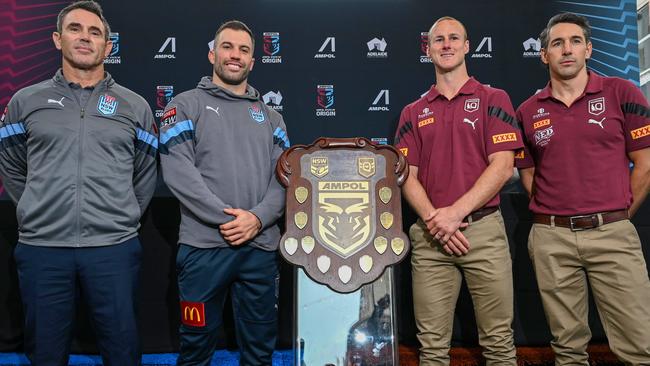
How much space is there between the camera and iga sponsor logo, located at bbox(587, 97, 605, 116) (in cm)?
200

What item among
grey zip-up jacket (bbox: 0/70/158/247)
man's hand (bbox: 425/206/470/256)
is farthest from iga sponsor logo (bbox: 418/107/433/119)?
grey zip-up jacket (bbox: 0/70/158/247)

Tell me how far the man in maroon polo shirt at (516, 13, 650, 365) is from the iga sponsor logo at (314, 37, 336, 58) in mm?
2111

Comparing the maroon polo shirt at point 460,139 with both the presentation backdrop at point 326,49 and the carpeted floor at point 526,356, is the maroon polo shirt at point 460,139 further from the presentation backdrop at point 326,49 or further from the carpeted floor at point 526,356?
the presentation backdrop at point 326,49

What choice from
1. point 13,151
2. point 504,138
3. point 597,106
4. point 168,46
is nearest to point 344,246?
point 504,138

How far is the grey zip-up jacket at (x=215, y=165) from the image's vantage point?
1.83 metres

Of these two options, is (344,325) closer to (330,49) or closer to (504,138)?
(504,138)

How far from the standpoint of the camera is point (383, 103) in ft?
13.1

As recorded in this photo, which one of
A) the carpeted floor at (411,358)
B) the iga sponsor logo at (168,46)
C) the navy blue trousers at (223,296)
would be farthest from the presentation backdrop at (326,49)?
the navy blue trousers at (223,296)

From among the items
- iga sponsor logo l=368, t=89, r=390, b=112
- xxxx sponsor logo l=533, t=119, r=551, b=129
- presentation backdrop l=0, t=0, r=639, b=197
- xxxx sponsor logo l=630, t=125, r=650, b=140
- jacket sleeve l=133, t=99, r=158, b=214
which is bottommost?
jacket sleeve l=133, t=99, r=158, b=214

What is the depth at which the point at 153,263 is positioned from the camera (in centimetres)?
247

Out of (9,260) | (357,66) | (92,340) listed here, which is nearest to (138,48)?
(357,66)

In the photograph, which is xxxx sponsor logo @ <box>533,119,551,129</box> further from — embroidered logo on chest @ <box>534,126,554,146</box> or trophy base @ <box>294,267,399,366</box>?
trophy base @ <box>294,267,399,366</box>

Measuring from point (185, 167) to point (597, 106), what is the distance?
1575 millimetres

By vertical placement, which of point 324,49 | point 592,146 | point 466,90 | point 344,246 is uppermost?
point 324,49
